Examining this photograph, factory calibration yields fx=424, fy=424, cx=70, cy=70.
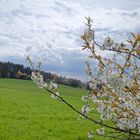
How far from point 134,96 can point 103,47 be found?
0.69m

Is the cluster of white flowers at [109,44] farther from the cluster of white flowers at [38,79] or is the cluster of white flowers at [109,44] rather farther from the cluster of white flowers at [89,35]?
the cluster of white flowers at [38,79]

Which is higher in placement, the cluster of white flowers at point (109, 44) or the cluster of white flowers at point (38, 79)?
the cluster of white flowers at point (109, 44)

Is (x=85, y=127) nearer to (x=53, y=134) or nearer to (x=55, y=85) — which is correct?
(x=53, y=134)

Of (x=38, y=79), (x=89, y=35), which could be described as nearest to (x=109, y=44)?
(x=89, y=35)

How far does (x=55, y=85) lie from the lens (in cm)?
428

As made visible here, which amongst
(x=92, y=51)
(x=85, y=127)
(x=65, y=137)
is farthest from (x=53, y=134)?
(x=92, y=51)

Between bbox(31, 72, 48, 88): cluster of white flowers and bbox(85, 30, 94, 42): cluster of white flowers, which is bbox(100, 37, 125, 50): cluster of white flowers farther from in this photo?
bbox(31, 72, 48, 88): cluster of white flowers

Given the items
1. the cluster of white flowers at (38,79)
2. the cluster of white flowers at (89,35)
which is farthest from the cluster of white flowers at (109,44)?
the cluster of white flowers at (38,79)

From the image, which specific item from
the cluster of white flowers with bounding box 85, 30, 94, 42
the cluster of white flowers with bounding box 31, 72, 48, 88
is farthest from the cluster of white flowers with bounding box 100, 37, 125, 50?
the cluster of white flowers with bounding box 31, 72, 48, 88

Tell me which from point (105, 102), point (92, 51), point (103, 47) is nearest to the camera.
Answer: point (103, 47)

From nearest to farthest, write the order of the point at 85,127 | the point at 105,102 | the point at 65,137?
the point at 105,102, the point at 65,137, the point at 85,127

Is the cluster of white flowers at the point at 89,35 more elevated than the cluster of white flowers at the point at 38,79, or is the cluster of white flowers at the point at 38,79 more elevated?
the cluster of white flowers at the point at 89,35

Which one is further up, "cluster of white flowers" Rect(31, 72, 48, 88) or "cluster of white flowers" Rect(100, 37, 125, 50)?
"cluster of white flowers" Rect(100, 37, 125, 50)

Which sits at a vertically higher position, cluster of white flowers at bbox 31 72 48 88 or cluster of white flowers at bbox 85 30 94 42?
cluster of white flowers at bbox 85 30 94 42
